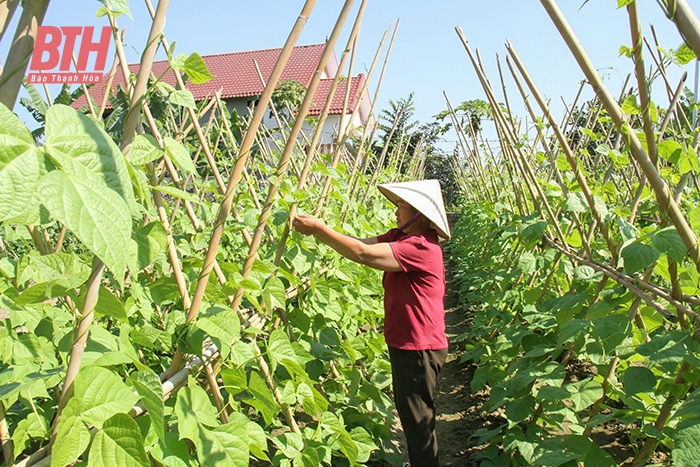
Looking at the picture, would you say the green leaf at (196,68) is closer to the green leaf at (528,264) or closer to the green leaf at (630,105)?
the green leaf at (630,105)

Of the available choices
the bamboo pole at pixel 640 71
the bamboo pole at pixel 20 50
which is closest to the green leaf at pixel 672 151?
the bamboo pole at pixel 640 71

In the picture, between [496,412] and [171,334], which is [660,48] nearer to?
[171,334]

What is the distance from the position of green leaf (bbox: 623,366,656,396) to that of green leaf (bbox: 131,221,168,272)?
49.1 inches

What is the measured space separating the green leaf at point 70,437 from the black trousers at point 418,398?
67.4 inches

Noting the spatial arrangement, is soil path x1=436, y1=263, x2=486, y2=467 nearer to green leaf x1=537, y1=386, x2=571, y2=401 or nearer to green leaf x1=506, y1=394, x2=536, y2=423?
→ green leaf x1=506, y1=394, x2=536, y2=423

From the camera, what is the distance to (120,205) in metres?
0.61

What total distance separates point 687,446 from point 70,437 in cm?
122

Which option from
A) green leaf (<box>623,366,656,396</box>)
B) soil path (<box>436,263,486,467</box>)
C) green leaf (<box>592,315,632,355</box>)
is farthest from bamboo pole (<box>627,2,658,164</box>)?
soil path (<box>436,263,486,467</box>)

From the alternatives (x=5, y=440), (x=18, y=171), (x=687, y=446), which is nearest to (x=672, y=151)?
(x=687, y=446)

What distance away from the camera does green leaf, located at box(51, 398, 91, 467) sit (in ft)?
3.01

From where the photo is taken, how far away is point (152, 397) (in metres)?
1.05

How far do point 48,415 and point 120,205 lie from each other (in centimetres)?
130

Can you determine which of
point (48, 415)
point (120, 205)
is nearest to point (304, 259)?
point (48, 415)

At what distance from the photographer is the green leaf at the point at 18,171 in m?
0.55
